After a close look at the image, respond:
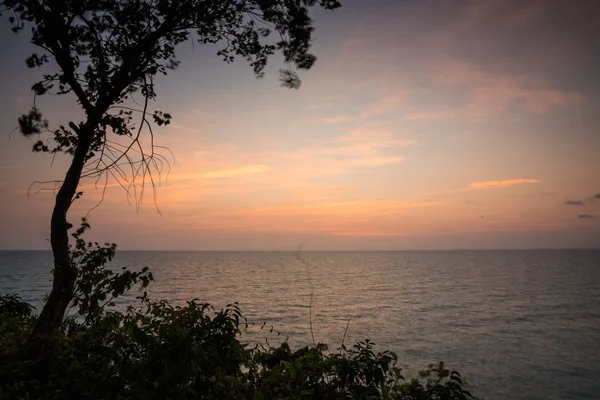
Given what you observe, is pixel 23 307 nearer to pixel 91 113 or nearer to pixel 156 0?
pixel 91 113

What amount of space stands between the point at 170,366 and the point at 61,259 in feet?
12.2

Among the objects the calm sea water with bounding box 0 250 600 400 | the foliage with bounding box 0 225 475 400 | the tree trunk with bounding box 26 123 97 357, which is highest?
the tree trunk with bounding box 26 123 97 357

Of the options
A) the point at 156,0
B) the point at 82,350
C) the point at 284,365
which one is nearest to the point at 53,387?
the point at 82,350

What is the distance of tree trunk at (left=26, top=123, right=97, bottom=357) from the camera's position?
23.5 feet

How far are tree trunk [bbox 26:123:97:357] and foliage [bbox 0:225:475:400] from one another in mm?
224

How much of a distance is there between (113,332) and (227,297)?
165 ft

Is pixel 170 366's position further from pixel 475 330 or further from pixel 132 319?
pixel 475 330

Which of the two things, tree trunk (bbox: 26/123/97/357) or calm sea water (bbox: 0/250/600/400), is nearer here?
tree trunk (bbox: 26/123/97/357)

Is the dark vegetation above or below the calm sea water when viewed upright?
above

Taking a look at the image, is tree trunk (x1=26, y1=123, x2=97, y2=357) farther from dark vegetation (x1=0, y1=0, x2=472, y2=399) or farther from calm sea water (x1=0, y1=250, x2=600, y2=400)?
calm sea water (x1=0, y1=250, x2=600, y2=400)

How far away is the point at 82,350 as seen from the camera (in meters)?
6.81

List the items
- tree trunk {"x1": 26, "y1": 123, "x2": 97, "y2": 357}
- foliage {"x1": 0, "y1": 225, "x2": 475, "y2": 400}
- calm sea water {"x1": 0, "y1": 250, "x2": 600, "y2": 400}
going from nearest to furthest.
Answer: foliage {"x1": 0, "y1": 225, "x2": 475, "y2": 400} → tree trunk {"x1": 26, "y1": 123, "x2": 97, "y2": 357} → calm sea water {"x1": 0, "y1": 250, "x2": 600, "y2": 400}

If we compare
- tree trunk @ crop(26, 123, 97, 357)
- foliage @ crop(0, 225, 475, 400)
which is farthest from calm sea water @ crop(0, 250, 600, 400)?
tree trunk @ crop(26, 123, 97, 357)

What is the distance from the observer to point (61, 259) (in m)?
7.64
